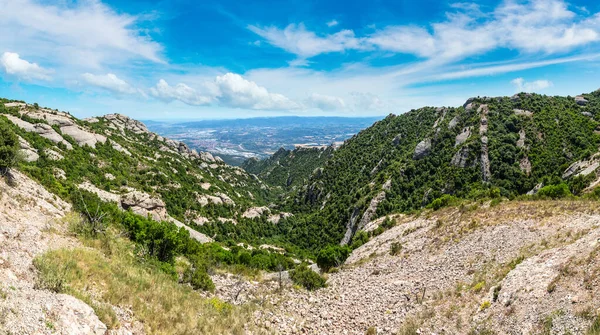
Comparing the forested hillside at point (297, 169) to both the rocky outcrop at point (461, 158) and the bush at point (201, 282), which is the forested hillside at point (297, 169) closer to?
the rocky outcrop at point (461, 158)

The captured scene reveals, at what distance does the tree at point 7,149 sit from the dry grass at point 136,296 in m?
13.2

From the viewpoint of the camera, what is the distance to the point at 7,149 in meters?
21.0

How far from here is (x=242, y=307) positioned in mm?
15320

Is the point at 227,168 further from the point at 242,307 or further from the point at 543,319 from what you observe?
the point at 543,319

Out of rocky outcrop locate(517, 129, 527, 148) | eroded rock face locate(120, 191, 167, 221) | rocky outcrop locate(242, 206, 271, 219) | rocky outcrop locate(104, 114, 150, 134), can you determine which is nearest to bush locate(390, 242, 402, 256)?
eroded rock face locate(120, 191, 167, 221)

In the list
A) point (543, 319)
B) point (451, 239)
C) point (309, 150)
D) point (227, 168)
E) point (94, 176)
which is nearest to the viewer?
point (543, 319)

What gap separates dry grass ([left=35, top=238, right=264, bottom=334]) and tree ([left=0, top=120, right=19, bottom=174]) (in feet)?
43.1

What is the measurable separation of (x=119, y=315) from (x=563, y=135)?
297ft

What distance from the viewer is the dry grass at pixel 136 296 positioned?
10.6m

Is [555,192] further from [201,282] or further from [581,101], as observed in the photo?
[581,101]

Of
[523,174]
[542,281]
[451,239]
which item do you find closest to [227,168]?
[523,174]

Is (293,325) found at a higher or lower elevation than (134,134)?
lower

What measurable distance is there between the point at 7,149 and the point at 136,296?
61.5 feet

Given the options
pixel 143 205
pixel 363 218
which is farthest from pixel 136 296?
pixel 363 218
